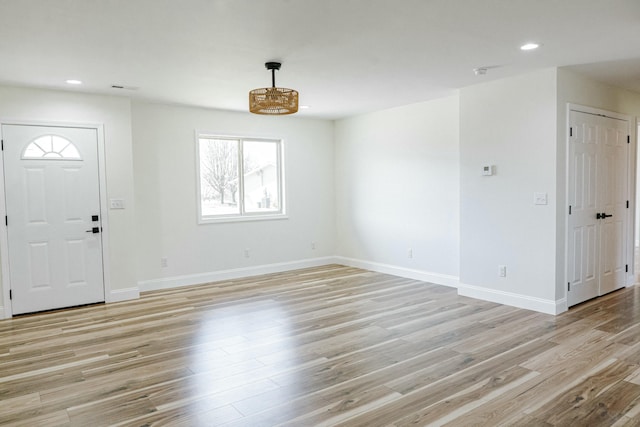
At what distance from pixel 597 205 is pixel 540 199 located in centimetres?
99

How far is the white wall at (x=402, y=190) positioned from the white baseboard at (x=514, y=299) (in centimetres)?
54

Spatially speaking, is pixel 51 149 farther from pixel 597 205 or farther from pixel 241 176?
pixel 597 205

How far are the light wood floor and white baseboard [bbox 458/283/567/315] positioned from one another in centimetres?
13

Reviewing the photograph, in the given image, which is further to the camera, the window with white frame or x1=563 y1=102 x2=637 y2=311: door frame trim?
the window with white frame

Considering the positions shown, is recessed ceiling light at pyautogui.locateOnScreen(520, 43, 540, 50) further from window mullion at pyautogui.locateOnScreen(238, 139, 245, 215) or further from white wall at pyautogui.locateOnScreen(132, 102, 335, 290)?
window mullion at pyautogui.locateOnScreen(238, 139, 245, 215)

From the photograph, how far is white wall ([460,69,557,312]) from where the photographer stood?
175 inches

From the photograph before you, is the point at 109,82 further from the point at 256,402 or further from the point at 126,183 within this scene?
the point at 256,402

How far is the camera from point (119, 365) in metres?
3.38

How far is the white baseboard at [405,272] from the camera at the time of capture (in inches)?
230

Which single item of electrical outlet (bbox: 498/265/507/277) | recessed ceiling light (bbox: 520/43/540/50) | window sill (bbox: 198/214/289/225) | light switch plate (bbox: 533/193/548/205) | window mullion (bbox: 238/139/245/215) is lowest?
electrical outlet (bbox: 498/265/507/277)

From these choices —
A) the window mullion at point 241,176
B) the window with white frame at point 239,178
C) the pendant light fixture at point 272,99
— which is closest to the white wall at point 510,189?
the pendant light fixture at point 272,99

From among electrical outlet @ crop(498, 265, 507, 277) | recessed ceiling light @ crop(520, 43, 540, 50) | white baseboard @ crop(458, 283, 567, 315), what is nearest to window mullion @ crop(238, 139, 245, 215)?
white baseboard @ crop(458, 283, 567, 315)

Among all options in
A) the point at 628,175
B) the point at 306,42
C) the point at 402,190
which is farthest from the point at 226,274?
the point at 628,175

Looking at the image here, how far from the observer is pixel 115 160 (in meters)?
5.39
